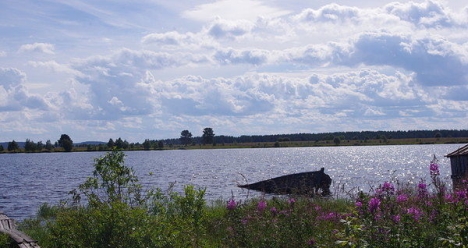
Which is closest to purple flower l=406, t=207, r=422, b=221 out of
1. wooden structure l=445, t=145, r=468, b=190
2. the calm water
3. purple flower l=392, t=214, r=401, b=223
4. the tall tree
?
purple flower l=392, t=214, r=401, b=223

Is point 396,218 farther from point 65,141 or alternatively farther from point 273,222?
point 65,141

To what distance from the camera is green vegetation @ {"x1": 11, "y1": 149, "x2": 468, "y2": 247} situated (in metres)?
7.68

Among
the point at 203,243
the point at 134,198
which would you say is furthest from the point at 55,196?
the point at 203,243

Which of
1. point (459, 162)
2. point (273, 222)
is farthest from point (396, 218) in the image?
point (459, 162)

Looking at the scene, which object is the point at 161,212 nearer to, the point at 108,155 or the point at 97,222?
the point at 97,222

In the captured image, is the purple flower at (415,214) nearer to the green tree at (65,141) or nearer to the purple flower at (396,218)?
the purple flower at (396,218)

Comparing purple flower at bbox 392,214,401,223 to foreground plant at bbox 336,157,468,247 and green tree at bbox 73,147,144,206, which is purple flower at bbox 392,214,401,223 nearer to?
foreground plant at bbox 336,157,468,247

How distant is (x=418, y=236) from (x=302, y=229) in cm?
328

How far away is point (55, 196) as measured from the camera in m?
40.1

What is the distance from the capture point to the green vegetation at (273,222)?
768cm

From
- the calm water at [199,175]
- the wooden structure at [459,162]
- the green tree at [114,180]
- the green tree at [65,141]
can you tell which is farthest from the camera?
the green tree at [65,141]

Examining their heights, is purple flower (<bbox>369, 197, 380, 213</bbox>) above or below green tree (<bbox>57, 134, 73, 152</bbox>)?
below

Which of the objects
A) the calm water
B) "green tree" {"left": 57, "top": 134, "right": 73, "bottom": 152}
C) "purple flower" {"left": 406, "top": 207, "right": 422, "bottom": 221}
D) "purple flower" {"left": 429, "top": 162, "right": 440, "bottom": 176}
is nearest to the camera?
"purple flower" {"left": 406, "top": 207, "right": 422, "bottom": 221}

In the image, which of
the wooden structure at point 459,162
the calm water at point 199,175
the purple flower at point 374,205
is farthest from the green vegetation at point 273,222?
the wooden structure at point 459,162
